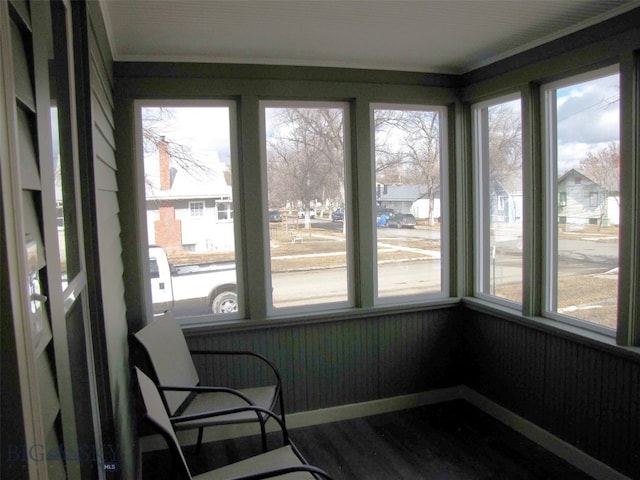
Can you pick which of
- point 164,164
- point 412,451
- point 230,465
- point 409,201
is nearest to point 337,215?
point 409,201

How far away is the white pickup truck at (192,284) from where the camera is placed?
3215mm

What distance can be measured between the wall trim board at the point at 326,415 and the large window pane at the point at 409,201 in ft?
2.56

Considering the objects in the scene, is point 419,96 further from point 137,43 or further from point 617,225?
point 137,43

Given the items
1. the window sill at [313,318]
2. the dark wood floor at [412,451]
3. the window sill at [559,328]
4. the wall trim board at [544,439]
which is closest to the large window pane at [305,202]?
the window sill at [313,318]

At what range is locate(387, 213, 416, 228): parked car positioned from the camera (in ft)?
12.0

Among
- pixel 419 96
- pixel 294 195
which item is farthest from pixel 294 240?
pixel 419 96

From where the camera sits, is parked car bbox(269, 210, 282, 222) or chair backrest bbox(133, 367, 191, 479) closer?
chair backrest bbox(133, 367, 191, 479)

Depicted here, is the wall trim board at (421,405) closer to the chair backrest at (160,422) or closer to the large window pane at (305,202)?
the large window pane at (305,202)

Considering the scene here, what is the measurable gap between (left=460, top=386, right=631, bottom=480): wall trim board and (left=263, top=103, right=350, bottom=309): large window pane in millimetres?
1268

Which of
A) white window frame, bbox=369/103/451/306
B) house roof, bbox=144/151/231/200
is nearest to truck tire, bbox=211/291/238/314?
house roof, bbox=144/151/231/200

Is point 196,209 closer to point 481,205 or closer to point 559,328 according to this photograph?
point 481,205

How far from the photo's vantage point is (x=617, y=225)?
8.64 feet

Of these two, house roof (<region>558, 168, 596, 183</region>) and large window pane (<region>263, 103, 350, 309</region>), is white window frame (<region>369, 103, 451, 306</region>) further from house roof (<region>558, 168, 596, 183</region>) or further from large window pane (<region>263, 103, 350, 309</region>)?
house roof (<region>558, 168, 596, 183</region>)

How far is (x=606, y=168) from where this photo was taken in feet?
8.75
